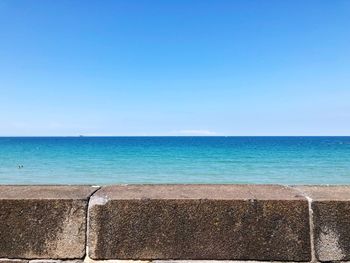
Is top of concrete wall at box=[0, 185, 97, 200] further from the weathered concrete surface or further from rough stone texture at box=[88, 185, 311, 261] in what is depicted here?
the weathered concrete surface

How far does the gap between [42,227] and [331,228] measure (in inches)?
64.1

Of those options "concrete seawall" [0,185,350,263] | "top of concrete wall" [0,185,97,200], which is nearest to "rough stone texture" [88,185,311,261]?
"concrete seawall" [0,185,350,263]

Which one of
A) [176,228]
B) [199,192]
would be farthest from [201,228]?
[199,192]

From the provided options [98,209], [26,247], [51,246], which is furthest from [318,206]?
[26,247]

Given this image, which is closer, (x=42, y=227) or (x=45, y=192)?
(x=42, y=227)

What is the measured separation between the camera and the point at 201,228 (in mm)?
2037

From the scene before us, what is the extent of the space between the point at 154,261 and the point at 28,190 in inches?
37.5

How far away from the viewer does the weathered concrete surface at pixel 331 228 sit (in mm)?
1978

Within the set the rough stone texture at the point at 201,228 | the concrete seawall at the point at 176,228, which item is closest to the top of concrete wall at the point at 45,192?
the concrete seawall at the point at 176,228

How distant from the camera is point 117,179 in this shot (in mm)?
20797

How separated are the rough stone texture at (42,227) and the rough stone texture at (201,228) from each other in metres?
0.08

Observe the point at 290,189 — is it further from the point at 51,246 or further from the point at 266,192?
the point at 51,246

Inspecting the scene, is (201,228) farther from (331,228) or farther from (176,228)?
(331,228)

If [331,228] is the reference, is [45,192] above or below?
above
